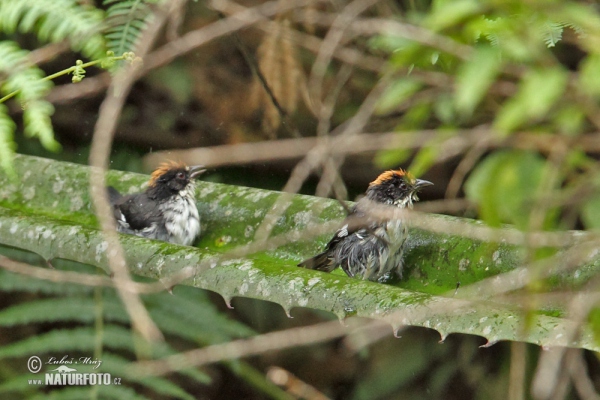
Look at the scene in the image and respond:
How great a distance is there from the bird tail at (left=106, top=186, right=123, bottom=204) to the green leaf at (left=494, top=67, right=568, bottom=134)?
4.41 m

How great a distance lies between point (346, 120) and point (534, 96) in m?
6.60

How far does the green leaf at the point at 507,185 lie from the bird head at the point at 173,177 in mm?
4468

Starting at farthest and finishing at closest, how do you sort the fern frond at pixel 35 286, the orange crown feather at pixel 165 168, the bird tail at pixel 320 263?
1. the orange crown feather at pixel 165 168
2. the fern frond at pixel 35 286
3. the bird tail at pixel 320 263

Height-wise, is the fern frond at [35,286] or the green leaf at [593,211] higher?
the fern frond at [35,286]

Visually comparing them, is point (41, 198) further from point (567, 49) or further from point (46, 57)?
point (567, 49)

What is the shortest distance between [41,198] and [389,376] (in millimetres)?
2804

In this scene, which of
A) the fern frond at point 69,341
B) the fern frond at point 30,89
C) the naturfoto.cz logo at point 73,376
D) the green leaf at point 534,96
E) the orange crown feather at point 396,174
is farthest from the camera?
the orange crown feather at point 396,174

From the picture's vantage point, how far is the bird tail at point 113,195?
5875 millimetres

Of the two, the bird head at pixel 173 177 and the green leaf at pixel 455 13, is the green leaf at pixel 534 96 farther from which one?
the bird head at pixel 173 177

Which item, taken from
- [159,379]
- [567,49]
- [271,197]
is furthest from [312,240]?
[567,49]

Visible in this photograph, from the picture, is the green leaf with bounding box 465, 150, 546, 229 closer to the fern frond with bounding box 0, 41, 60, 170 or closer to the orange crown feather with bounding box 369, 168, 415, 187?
the fern frond with bounding box 0, 41, 60, 170

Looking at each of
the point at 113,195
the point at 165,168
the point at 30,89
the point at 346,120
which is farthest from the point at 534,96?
the point at 346,120

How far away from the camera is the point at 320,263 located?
5.04 meters

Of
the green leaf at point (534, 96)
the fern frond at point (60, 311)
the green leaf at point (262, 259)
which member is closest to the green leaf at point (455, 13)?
the green leaf at point (534, 96)
